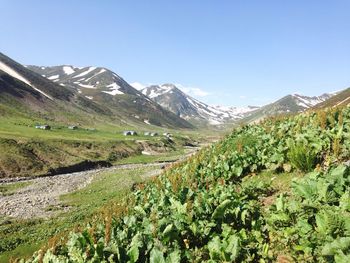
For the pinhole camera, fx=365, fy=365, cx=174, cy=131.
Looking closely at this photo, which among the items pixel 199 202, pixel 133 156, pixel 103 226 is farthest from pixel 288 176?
pixel 133 156

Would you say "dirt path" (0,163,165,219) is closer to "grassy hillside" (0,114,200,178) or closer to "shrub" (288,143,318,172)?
"grassy hillside" (0,114,200,178)

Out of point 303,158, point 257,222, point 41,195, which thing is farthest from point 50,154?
point 257,222

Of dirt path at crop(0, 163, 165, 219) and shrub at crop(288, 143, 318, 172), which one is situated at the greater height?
shrub at crop(288, 143, 318, 172)

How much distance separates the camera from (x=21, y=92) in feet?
592

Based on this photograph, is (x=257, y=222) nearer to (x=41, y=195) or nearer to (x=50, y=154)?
(x=41, y=195)

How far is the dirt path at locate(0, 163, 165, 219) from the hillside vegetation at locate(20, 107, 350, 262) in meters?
31.7

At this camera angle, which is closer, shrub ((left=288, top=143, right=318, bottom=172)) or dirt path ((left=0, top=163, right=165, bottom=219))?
shrub ((left=288, top=143, right=318, bottom=172))

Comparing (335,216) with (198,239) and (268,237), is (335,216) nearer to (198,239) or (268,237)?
(268,237)

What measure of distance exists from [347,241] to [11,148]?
77276 millimetres

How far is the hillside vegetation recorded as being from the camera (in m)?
9.09

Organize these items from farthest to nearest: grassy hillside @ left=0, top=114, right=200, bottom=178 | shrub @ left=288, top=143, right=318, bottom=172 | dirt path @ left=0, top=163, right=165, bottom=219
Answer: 1. grassy hillside @ left=0, top=114, right=200, bottom=178
2. dirt path @ left=0, top=163, right=165, bottom=219
3. shrub @ left=288, top=143, right=318, bottom=172

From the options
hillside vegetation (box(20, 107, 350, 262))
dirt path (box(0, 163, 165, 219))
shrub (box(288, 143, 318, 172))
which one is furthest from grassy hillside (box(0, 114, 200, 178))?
shrub (box(288, 143, 318, 172))

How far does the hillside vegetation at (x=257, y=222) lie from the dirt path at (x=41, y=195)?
3175 centimetres

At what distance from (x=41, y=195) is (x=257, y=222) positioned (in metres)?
48.2
